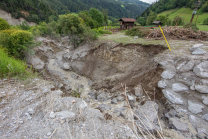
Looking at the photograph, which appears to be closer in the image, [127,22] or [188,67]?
[188,67]

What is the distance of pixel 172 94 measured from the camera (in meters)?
5.91

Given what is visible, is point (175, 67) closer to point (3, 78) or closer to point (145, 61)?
point (145, 61)

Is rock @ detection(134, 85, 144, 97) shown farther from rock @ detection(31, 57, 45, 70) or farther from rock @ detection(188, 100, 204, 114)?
rock @ detection(31, 57, 45, 70)

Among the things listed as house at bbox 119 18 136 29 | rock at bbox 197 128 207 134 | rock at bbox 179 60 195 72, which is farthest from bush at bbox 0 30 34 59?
house at bbox 119 18 136 29

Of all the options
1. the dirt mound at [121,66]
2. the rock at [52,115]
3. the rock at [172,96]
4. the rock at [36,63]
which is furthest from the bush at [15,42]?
the rock at [172,96]

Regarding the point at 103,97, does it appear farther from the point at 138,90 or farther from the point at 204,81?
the point at 204,81

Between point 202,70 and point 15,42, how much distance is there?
683 inches

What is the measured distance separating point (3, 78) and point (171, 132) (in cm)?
934

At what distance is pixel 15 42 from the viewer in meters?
11.1

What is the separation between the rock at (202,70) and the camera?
5395 millimetres

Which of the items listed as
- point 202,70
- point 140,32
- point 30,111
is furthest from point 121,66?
point 30,111

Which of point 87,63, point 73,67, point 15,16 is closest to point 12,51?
point 73,67

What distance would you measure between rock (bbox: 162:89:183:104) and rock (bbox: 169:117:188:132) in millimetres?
1075

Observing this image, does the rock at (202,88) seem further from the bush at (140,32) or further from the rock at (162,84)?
the bush at (140,32)
